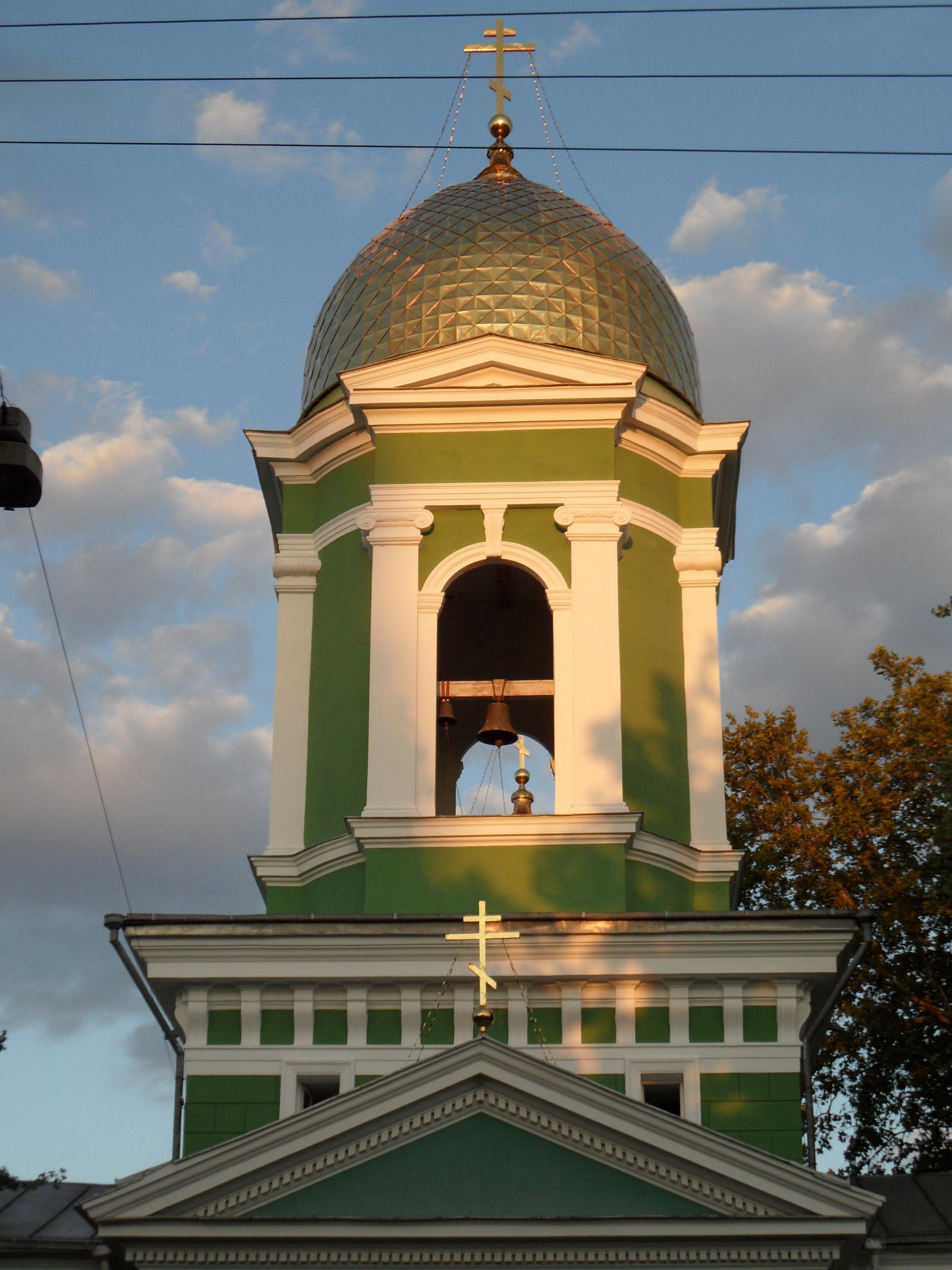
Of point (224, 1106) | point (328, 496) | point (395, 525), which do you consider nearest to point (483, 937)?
point (224, 1106)

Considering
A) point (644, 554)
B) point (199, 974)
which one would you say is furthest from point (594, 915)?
point (644, 554)

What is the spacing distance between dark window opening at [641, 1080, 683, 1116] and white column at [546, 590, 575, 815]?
7.18 feet

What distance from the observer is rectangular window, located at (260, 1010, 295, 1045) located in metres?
13.7

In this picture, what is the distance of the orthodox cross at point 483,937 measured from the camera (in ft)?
41.3

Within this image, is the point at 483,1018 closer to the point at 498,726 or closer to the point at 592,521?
the point at 498,726

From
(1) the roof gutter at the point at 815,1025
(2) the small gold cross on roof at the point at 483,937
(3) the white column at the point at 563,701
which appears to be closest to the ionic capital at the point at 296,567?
(3) the white column at the point at 563,701

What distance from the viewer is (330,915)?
1377 centimetres

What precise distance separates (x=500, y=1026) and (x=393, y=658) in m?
3.23

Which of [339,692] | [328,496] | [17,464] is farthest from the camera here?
[328,496]

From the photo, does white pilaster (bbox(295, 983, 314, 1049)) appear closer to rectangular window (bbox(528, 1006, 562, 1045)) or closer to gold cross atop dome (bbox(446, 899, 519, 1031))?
gold cross atop dome (bbox(446, 899, 519, 1031))

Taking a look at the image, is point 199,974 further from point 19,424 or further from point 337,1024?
point 19,424

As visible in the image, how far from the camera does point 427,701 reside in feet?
50.4

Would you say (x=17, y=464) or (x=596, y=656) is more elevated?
(x=596, y=656)

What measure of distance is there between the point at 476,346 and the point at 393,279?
189 cm
